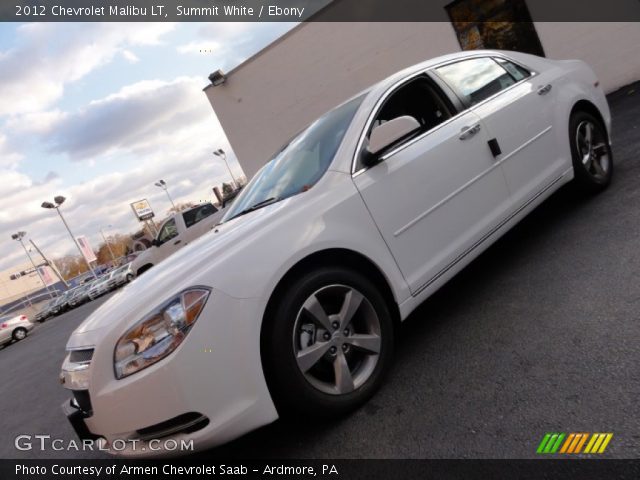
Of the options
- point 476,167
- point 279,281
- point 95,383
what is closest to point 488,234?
point 476,167

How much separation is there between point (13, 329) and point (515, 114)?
22.0 metres

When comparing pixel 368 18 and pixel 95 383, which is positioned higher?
pixel 368 18


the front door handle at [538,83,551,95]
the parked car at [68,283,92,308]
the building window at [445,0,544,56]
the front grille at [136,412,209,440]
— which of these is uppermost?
the building window at [445,0,544,56]

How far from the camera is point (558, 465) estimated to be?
167 centimetres

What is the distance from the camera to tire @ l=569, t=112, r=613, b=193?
3.95m

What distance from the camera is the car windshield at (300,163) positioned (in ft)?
9.49

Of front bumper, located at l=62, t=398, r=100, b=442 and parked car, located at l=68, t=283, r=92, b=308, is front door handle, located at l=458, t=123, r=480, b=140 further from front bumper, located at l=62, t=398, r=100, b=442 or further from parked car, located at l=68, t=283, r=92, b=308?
parked car, located at l=68, t=283, r=92, b=308

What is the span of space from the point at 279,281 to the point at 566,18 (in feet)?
39.1

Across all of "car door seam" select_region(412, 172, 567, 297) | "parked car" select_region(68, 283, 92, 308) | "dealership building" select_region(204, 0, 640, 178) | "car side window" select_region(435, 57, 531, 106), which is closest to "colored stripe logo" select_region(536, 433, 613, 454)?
"car door seam" select_region(412, 172, 567, 297)

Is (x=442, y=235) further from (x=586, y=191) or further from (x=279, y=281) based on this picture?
(x=586, y=191)

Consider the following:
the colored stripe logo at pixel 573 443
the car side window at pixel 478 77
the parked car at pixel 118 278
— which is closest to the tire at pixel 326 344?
the colored stripe logo at pixel 573 443

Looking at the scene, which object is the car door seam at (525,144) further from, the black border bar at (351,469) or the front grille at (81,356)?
the front grille at (81,356)

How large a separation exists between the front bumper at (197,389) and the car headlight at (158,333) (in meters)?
0.03

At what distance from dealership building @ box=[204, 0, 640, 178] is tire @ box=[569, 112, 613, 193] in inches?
308
